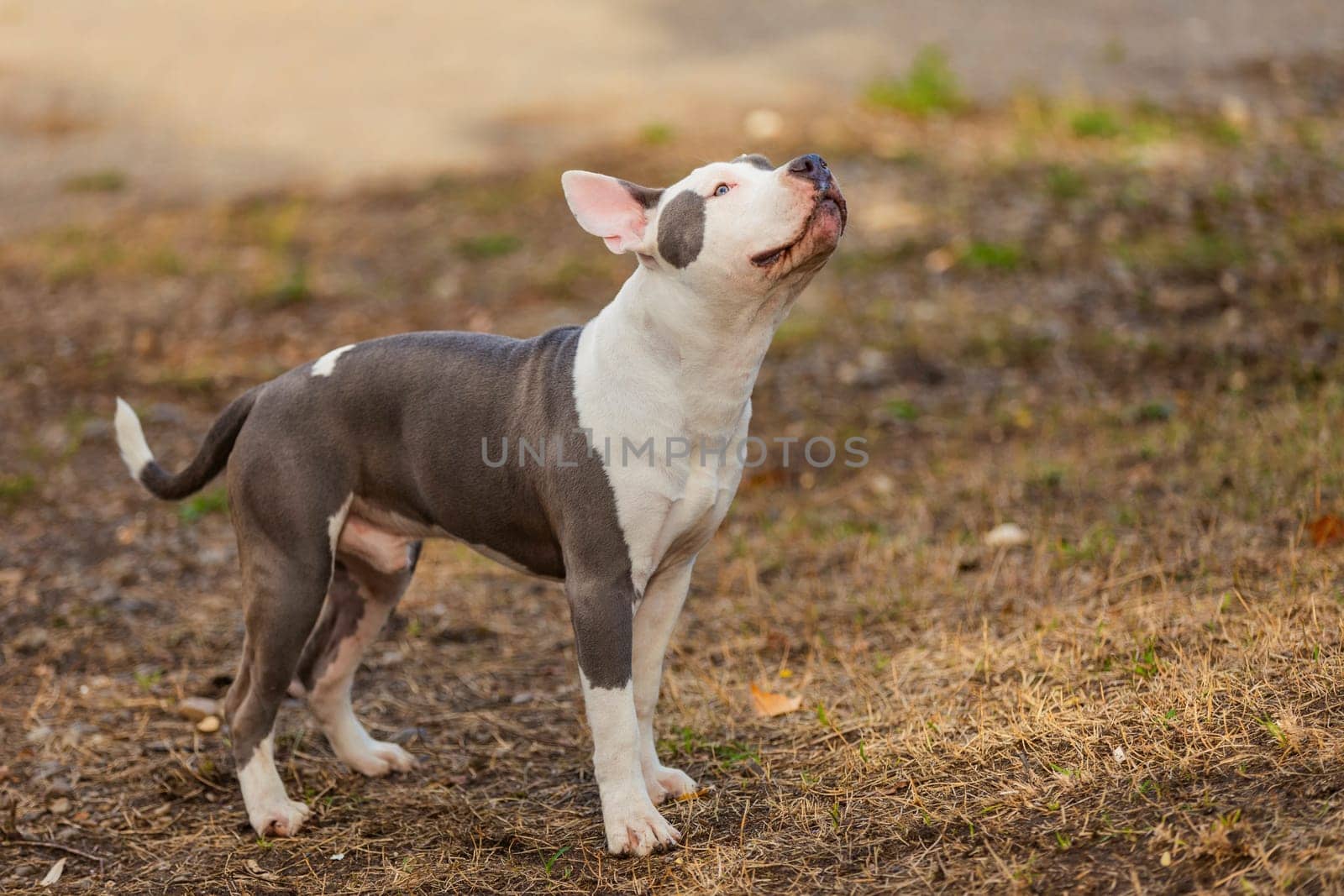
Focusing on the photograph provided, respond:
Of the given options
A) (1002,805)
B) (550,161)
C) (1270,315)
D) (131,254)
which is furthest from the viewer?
(550,161)

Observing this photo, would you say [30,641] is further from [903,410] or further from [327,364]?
[903,410]

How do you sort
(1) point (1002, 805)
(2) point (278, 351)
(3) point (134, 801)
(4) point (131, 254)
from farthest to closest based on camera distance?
(4) point (131, 254) → (2) point (278, 351) → (3) point (134, 801) → (1) point (1002, 805)

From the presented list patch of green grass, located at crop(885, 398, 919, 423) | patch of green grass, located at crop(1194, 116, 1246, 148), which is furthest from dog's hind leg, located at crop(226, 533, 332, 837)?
patch of green grass, located at crop(1194, 116, 1246, 148)

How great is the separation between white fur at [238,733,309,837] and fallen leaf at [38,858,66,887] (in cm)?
49

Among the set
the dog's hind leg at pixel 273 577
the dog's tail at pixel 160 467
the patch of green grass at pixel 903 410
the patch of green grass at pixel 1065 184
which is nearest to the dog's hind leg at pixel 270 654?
the dog's hind leg at pixel 273 577

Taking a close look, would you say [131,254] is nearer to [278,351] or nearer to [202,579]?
[278,351]

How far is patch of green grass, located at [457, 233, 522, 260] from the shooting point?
902cm

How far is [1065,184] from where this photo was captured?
29.3 ft

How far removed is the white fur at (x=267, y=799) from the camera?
386cm

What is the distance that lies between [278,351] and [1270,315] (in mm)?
5380

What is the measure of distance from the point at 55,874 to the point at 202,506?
2.67 m

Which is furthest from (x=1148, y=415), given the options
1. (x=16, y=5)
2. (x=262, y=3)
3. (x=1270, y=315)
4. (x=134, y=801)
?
(x=16, y=5)

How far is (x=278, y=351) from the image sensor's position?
7.89 m

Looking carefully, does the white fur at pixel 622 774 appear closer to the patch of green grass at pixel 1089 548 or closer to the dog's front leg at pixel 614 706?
the dog's front leg at pixel 614 706
